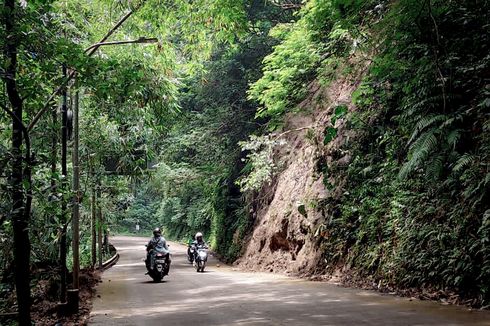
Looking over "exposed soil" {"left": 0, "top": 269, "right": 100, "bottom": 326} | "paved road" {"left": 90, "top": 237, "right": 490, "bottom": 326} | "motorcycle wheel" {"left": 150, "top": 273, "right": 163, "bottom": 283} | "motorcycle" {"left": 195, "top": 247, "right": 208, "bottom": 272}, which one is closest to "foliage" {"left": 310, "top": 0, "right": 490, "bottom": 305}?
"paved road" {"left": 90, "top": 237, "right": 490, "bottom": 326}

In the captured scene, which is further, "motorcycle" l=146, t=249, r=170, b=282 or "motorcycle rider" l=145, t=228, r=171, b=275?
"motorcycle rider" l=145, t=228, r=171, b=275

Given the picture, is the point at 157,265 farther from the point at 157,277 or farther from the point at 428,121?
the point at 428,121

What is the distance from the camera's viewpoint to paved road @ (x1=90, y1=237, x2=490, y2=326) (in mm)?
7449

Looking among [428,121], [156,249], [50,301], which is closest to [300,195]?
[156,249]

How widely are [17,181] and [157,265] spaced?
992 cm

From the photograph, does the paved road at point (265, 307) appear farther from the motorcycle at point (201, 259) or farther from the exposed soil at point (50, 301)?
the motorcycle at point (201, 259)

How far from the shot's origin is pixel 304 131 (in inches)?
750

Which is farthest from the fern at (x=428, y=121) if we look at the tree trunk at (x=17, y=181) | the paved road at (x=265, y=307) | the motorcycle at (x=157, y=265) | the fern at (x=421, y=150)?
the motorcycle at (x=157, y=265)

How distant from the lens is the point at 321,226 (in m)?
14.8

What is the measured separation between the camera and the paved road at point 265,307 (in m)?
7.45

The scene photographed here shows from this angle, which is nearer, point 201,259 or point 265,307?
point 265,307

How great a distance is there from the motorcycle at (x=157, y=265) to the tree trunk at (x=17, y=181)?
9.16 metres

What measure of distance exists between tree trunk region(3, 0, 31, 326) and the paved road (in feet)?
7.01

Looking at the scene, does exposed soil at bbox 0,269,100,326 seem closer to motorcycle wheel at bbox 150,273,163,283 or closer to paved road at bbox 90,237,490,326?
paved road at bbox 90,237,490,326
